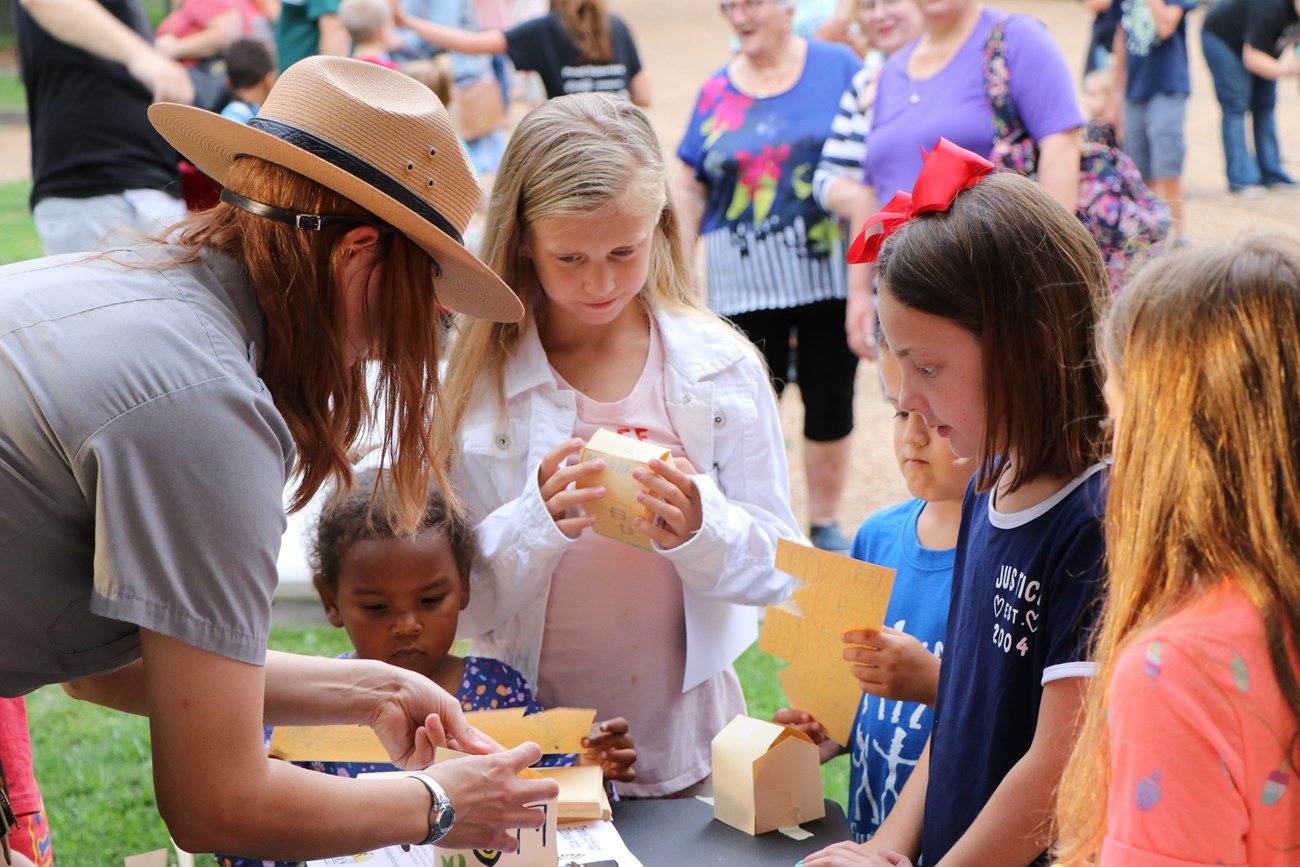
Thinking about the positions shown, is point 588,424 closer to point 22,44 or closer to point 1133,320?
point 1133,320

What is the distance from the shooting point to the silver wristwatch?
65.5 inches

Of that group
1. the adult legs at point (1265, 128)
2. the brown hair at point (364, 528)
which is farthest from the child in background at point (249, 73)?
the adult legs at point (1265, 128)

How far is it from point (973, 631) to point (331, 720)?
0.97m

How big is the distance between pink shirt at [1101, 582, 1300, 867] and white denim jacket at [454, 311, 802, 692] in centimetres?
136

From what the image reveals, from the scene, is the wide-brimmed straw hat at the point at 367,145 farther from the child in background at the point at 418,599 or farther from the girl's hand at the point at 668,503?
the child in background at the point at 418,599

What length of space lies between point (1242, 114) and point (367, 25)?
24.8 ft

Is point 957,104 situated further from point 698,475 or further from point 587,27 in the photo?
point 587,27

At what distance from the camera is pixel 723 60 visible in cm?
1948

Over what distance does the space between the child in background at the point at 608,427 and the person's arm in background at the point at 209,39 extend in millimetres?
5505

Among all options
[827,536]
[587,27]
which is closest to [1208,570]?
[827,536]

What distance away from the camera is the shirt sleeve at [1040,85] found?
379 centimetres

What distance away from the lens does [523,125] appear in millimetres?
2643

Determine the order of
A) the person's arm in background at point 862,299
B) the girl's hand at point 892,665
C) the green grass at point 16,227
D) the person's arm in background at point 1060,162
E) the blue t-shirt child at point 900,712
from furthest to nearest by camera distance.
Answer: the green grass at point 16,227 → the person's arm in background at point 862,299 → the person's arm in background at point 1060,162 → the blue t-shirt child at point 900,712 → the girl's hand at point 892,665

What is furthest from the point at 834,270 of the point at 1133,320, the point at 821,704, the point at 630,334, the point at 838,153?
the point at 1133,320
